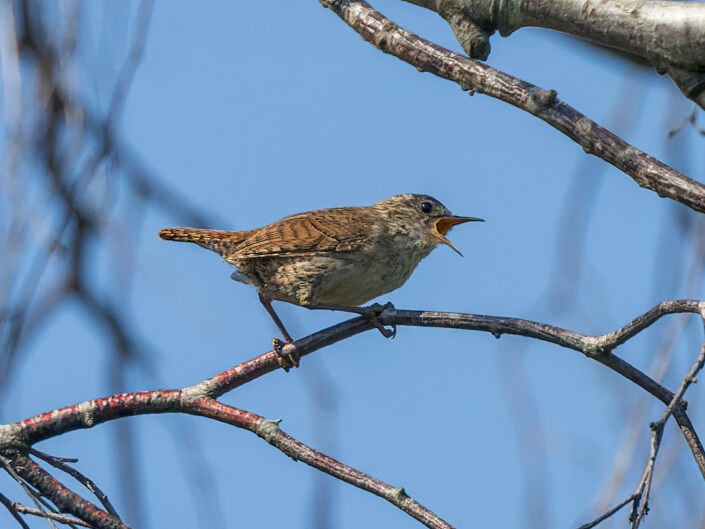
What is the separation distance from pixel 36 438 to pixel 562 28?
6.56ft

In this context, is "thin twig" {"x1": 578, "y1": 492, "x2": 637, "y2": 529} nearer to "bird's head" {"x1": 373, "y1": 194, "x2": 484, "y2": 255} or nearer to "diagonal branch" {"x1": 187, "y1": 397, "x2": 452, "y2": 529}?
"diagonal branch" {"x1": 187, "y1": 397, "x2": 452, "y2": 529}

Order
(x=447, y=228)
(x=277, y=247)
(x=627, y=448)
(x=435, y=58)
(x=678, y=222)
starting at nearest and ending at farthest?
(x=435, y=58)
(x=627, y=448)
(x=678, y=222)
(x=277, y=247)
(x=447, y=228)

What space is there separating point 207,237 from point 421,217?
1.26m

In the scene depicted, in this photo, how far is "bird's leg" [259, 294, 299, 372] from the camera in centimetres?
317

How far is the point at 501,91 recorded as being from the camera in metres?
2.54

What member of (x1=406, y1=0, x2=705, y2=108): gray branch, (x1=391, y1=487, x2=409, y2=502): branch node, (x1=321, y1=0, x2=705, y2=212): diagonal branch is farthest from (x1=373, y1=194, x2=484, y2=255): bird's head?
(x1=391, y1=487, x2=409, y2=502): branch node

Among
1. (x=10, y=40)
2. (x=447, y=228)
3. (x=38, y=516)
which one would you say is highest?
(x=447, y=228)

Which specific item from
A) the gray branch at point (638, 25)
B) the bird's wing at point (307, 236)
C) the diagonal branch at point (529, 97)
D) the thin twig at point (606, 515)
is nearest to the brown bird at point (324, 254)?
the bird's wing at point (307, 236)

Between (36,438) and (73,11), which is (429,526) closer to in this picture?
(36,438)

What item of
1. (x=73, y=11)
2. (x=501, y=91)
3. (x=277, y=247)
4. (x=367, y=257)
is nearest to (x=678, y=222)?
(x=501, y=91)

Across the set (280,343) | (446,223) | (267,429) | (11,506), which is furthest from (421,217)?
(11,506)

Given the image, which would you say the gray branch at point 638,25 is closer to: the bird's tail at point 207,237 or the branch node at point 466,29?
the branch node at point 466,29

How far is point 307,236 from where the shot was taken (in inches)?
186

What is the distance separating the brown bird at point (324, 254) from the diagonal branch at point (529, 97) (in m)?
1.68
